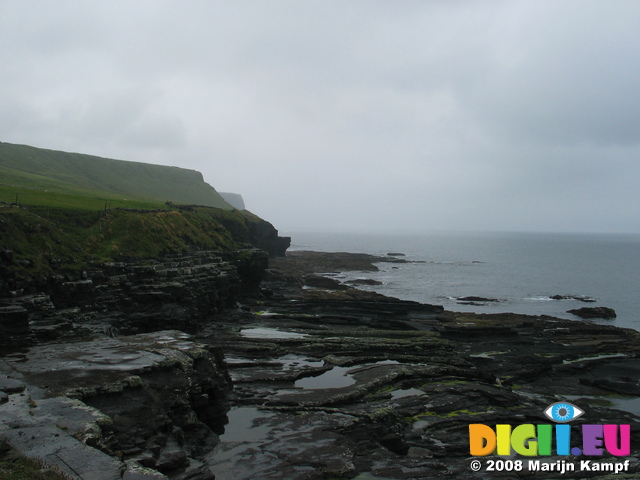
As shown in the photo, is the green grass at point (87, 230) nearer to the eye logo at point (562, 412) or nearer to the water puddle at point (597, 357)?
the eye logo at point (562, 412)

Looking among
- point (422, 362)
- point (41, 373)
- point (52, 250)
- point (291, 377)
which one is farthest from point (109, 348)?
point (422, 362)

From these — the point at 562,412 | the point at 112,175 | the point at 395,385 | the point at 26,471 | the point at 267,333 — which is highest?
the point at 112,175

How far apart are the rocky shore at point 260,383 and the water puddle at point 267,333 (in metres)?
0.15

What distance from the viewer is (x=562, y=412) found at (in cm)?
2742

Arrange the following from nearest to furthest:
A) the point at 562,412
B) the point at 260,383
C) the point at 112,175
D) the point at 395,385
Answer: the point at 562,412
the point at 260,383
the point at 395,385
the point at 112,175

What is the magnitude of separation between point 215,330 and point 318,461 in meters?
26.9

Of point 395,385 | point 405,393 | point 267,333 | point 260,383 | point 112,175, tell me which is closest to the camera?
point 405,393

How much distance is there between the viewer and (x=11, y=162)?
120 metres

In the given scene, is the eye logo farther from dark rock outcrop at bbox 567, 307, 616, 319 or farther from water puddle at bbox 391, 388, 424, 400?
dark rock outcrop at bbox 567, 307, 616, 319

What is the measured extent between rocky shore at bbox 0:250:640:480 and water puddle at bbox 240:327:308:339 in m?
0.15

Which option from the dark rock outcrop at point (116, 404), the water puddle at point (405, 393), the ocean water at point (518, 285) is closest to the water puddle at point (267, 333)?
the dark rock outcrop at point (116, 404)

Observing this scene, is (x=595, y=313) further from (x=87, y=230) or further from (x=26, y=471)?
(x=26, y=471)

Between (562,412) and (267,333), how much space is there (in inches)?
1018

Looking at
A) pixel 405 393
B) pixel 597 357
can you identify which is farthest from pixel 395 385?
pixel 597 357
